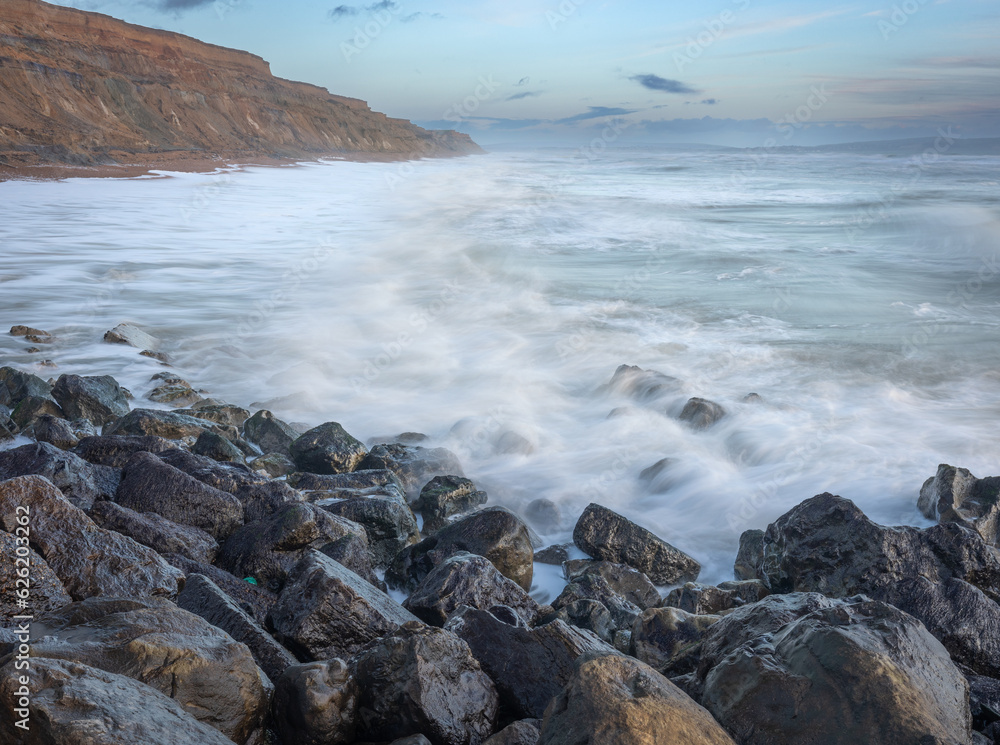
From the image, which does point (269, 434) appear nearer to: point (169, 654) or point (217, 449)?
point (217, 449)

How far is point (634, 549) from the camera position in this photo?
430 cm

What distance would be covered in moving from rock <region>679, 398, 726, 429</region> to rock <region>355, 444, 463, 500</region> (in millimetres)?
2336

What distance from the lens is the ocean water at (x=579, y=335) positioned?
6.08 m

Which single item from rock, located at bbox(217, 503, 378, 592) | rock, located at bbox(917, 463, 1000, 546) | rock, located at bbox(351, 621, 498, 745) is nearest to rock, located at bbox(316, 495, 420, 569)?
rock, located at bbox(217, 503, 378, 592)

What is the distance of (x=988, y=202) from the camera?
26.5m

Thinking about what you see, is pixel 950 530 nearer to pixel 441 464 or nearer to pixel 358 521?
pixel 358 521

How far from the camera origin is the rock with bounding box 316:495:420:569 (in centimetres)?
421

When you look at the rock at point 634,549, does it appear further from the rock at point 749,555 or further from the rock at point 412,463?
the rock at point 412,463

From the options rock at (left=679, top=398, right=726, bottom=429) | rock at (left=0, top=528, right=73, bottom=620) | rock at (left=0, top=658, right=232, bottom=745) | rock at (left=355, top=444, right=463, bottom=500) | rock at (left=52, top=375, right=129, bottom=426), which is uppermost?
rock at (left=0, top=658, right=232, bottom=745)

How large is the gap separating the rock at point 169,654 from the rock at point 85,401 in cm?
404

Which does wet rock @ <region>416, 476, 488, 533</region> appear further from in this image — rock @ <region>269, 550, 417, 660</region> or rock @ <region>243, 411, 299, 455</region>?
rock @ <region>269, 550, 417, 660</region>

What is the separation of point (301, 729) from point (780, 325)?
32.8 ft

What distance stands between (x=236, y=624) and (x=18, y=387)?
4716 millimetres

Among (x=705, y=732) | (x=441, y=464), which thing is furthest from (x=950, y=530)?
(x=441, y=464)
